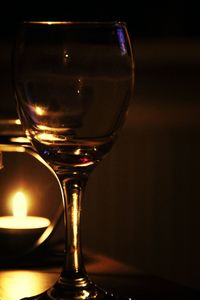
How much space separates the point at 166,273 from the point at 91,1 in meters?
0.73

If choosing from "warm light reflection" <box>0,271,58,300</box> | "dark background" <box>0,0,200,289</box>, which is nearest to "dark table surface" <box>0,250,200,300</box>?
"warm light reflection" <box>0,271,58,300</box>

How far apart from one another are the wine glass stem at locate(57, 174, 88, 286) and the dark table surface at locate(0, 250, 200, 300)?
0.06 m

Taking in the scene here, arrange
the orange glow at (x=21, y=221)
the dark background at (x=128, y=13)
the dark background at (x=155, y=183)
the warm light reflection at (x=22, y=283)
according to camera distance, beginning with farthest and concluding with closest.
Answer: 1. the dark background at (x=128, y=13)
2. the dark background at (x=155, y=183)
3. the orange glow at (x=21, y=221)
4. the warm light reflection at (x=22, y=283)

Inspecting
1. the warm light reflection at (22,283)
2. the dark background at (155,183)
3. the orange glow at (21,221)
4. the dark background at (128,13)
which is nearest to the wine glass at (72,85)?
the warm light reflection at (22,283)

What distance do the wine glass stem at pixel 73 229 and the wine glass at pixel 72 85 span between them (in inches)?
0.8

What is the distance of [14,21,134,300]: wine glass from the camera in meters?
0.48

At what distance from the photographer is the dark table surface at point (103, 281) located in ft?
1.91

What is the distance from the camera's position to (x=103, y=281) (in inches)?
24.8

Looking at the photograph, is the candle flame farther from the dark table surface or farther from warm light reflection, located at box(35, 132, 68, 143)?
warm light reflection, located at box(35, 132, 68, 143)

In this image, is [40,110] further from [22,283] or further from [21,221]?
[21,221]

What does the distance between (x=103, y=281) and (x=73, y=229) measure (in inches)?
4.6

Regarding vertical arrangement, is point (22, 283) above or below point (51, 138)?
below

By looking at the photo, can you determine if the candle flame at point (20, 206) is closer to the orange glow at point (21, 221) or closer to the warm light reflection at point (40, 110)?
the orange glow at point (21, 221)

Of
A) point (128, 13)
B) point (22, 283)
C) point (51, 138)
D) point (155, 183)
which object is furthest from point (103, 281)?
point (128, 13)
